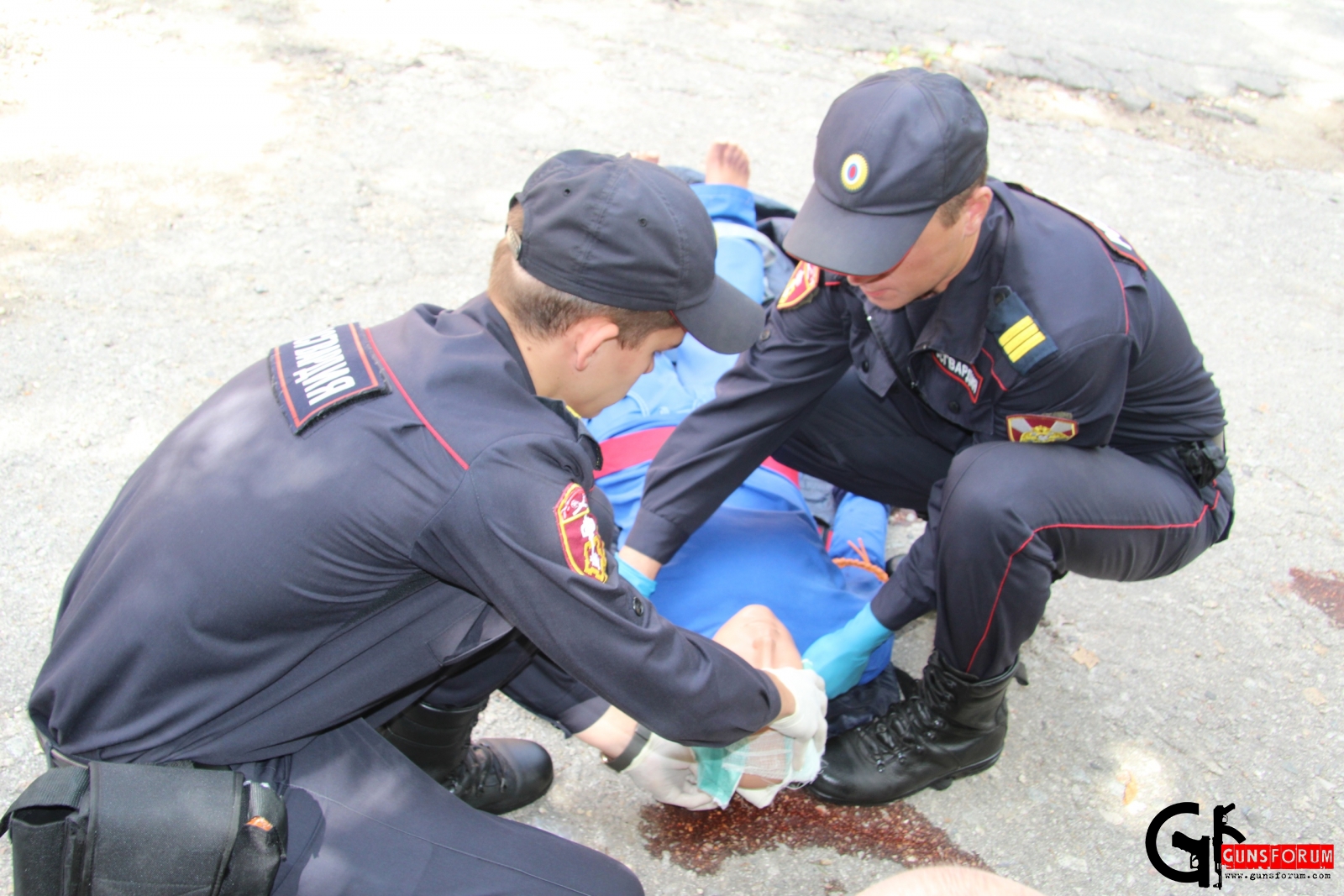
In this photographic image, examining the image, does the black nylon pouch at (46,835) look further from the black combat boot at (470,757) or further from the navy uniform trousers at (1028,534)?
the navy uniform trousers at (1028,534)

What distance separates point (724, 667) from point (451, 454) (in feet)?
1.70

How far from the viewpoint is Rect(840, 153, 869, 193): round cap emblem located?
172 cm

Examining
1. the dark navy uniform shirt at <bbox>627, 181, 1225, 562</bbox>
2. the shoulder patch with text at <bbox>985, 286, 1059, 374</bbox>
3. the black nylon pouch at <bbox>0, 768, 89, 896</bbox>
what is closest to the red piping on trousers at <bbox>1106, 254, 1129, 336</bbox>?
the dark navy uniform shirt at <bbox>627, 181, 1225, 562</bbox>

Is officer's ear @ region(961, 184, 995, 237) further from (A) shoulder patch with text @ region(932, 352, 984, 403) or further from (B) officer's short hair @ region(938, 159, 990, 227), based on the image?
(A) shoulder patch with text @ region(932, 352, 984, 403)

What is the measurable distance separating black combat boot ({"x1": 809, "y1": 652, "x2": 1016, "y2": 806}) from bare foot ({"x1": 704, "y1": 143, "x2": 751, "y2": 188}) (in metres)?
2.02

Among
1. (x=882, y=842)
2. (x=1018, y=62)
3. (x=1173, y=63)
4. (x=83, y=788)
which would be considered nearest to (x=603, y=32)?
(x=1018, y=62)

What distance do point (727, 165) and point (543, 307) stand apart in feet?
7.36

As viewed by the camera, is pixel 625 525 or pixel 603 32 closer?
pixel 625 525

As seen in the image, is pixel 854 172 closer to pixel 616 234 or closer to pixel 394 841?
pixel 616 234

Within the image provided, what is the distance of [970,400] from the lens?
2.01 meters

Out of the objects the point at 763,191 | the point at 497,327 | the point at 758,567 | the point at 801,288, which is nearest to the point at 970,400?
the point at 801,288

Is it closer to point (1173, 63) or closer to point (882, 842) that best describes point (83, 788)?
point (882, 842)

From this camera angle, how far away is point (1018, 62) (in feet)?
15.7

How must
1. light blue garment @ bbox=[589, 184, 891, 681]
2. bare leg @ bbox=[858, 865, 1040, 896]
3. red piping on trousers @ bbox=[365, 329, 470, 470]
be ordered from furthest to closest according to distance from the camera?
light blue garment @ bbox=[589, 184, 891, 681] < red piping on trousers @ bbox=[365, 329, 470, 470] < bare leg @ bbox=[858, 865, 1040, 896]
